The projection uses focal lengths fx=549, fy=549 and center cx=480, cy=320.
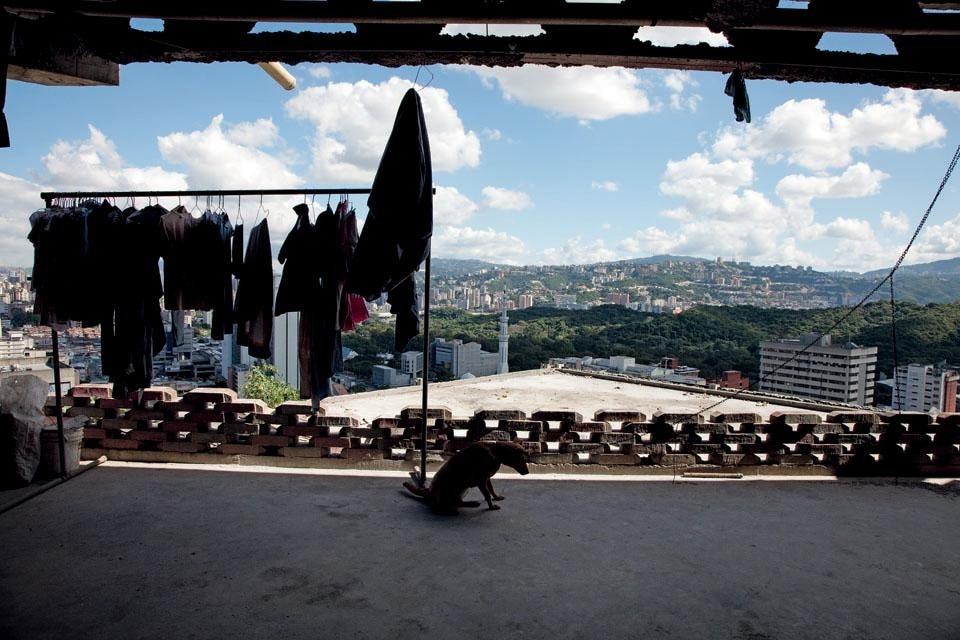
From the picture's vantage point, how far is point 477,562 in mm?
3037

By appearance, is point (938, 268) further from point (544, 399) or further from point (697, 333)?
point (544, 399)

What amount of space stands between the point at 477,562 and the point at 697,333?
22.7m

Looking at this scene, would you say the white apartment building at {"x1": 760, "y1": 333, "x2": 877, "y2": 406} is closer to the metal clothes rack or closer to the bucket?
the metal clothes rack

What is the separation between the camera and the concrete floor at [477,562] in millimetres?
2475

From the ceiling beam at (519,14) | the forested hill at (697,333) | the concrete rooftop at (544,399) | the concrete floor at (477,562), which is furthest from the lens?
the forested hill at (697,333)

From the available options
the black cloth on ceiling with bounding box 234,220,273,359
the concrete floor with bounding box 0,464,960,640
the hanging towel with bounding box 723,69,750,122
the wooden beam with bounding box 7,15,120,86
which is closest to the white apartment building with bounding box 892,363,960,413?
the concrete floor with bounding box 0,464,960,640

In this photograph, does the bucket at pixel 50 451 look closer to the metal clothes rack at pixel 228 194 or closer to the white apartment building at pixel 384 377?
the metal clothes rack at pixel 228 194

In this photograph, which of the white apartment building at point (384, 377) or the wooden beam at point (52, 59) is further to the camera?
the white apartment building at point (384, 377)

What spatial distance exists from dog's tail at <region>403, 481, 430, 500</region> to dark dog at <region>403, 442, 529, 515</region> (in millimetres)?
141

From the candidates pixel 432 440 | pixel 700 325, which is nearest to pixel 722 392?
pixel 432 440

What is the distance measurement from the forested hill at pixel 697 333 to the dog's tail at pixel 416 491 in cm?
753

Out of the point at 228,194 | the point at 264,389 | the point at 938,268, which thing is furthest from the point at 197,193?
the point at 938,268

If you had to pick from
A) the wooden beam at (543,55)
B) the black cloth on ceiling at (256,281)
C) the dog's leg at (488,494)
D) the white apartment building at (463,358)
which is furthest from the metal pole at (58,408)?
the white apartment building at (463,358)

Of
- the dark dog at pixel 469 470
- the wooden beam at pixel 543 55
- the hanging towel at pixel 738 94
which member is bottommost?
the dark dog at pixel 469 470
